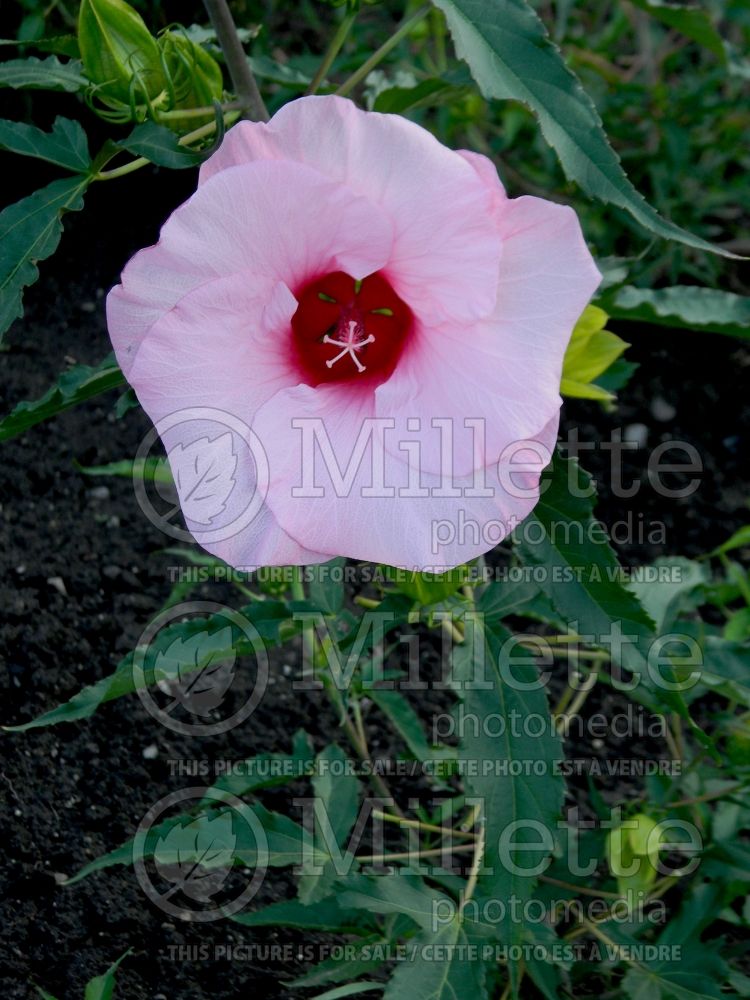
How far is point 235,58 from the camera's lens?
975mm

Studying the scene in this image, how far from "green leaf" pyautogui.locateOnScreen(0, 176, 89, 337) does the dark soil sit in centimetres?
75

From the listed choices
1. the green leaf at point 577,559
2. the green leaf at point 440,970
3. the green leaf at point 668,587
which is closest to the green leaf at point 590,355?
the green leaf at point 577,559

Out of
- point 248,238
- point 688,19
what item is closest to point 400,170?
point 248,238

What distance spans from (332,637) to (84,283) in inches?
47.4

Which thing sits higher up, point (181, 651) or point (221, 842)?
point (181, 651)

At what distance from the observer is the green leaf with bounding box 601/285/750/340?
1.15 meters

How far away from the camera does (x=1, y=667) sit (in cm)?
152

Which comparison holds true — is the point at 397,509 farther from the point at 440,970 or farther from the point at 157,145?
the point at 440,970

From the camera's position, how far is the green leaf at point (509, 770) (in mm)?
961

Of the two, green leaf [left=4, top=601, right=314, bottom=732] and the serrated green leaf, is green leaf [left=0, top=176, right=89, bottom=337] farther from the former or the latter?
the serrated green leaf

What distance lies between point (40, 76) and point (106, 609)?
0.88 m

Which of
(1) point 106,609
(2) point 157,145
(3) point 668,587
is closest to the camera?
(2) point 157,145

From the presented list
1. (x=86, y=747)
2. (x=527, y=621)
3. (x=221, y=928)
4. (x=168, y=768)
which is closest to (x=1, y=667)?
(x=86, y=747)

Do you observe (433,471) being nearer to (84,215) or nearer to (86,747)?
(86,747)
